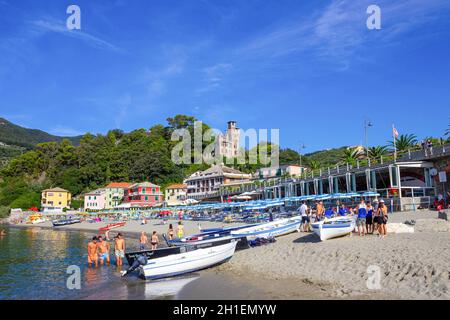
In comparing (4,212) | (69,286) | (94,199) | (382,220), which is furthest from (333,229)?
(4,212)

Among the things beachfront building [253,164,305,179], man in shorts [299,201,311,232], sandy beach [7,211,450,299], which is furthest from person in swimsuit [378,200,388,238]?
beachfront building [253,164,305,179]

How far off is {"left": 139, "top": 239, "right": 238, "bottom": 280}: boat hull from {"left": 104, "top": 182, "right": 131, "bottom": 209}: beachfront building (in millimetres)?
74447

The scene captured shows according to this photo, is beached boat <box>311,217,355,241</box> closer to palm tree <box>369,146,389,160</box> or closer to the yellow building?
palm tree <box>369,146,389,160</box>

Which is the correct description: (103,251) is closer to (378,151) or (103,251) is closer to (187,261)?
(187,261)

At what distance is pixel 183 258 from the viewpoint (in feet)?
49.6

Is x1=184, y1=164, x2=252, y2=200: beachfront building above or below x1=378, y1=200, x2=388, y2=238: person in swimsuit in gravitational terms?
above

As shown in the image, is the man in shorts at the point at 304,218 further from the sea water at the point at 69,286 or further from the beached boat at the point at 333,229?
the sea water at the point at 69,286

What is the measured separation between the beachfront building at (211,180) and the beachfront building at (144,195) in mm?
7397

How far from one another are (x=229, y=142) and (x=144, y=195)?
5856 cm

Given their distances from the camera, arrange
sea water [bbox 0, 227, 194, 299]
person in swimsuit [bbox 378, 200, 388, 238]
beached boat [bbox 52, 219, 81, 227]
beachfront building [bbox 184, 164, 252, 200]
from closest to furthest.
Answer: sea water [bbox 0, 227, 194, 299] → person in swimsuit [bbox 378, 200, 388, 238] → beached boat [bbox 52, 219, 81, 227] → beachfront building [bbox 184, 164, 252, 200]

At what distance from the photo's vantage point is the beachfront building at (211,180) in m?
84.6

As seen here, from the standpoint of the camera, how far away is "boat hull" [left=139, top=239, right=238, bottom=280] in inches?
581

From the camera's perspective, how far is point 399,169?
106 ft
